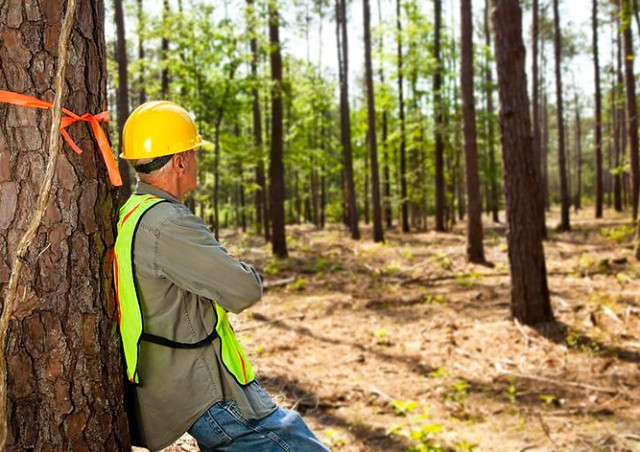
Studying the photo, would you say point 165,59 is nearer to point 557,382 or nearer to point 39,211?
point 557,382

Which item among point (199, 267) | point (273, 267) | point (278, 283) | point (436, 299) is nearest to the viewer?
point (199, 267)

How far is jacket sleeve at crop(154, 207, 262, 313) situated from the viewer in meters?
2.08

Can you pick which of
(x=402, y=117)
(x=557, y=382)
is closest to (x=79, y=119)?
(x=557, y=382)

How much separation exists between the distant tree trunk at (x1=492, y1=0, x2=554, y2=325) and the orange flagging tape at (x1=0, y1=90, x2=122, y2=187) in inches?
268

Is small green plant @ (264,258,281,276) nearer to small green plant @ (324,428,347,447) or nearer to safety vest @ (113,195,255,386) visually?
small green plant @ (324,428,347,447)

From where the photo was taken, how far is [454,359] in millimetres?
7293

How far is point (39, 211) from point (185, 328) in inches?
29.0

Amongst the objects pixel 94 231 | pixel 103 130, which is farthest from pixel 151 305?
pixel 103 130

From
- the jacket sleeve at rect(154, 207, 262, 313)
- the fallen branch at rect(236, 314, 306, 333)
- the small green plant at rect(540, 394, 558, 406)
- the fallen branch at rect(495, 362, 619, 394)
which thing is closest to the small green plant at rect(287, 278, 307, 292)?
the fallen branch at rect(236, 314, 306, 333)

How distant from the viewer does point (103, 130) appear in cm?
232

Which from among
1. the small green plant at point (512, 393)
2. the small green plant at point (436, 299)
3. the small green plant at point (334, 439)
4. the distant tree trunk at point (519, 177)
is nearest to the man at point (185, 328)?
the small green plant at point (334, 439)

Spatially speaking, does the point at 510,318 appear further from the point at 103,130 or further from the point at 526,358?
the point at 103,130

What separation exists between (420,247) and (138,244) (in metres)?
16.7

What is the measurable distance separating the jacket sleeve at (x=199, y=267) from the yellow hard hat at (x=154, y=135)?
37 centimetres
